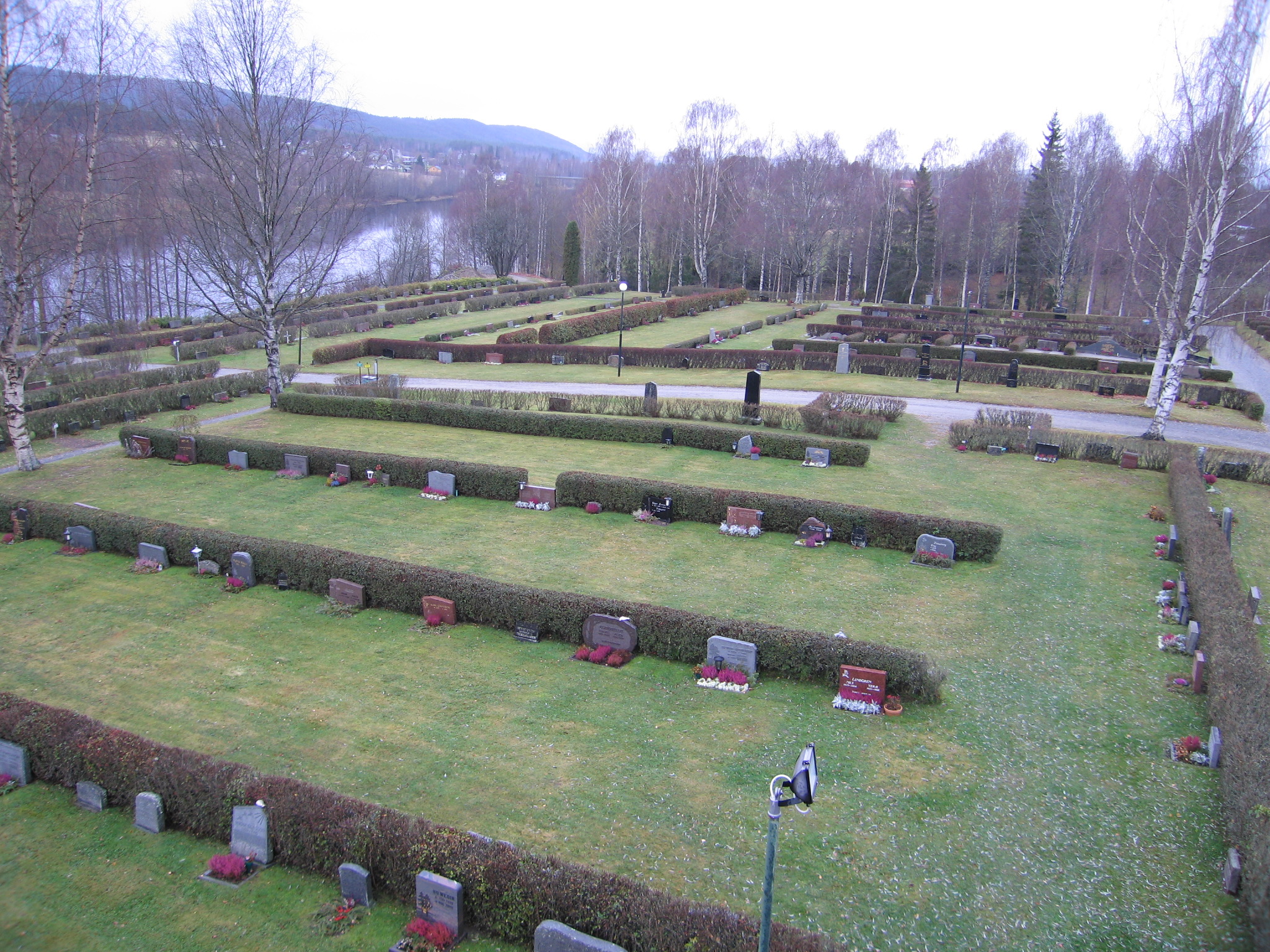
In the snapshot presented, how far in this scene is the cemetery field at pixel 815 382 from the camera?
28375mm

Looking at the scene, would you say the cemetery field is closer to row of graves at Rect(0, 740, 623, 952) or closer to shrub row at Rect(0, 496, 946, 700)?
shrub row at Rect(0, 496, 946, 700)

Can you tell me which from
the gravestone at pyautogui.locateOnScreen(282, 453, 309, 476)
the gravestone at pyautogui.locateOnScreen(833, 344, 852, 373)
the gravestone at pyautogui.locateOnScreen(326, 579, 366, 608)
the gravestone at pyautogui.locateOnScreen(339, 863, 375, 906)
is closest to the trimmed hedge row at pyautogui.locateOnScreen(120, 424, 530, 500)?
the gravestone at pyautogui.locateOnScreen(282, 453, 309, 476)

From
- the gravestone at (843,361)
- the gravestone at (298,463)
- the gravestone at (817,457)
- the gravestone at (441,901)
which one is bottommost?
the gravestone at (441,901)

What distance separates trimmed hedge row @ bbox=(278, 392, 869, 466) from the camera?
72.6ft

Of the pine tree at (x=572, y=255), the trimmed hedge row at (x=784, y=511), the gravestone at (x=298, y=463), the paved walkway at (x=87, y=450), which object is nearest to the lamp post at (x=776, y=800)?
the trimmed hedge row at (x=784, y=511)

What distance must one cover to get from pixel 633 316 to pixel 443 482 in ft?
105

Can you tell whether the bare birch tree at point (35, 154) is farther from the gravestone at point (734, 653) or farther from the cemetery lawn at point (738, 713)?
the gravestone at point (734, 653)

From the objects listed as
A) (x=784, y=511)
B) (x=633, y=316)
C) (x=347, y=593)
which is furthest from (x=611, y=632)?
(x=633, y=316)

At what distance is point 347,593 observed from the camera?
1345cm

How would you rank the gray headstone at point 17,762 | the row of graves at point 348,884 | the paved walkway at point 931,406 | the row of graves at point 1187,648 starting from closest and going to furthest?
the row of graves at point 348,884 → the gray headstone at point 17,762 → the row of graves at point 1187,648 → the paved walkway at point 931,406

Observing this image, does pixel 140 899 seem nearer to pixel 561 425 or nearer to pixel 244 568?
pixel 244 568

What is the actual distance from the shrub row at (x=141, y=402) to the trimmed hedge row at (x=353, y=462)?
322 cm

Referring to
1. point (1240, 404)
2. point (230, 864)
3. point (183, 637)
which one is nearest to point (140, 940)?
point (230, 864)

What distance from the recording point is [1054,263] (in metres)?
61.4
